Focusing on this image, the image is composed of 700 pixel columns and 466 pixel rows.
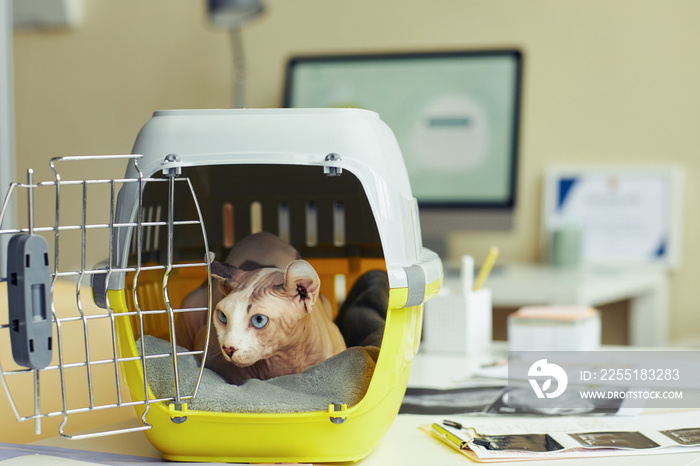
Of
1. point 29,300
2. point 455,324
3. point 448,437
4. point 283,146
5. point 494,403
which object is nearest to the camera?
point 29,300

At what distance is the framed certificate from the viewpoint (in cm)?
242

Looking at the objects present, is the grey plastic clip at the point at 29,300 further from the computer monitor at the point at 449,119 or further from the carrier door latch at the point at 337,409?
the computer monitor at the point at 449,119

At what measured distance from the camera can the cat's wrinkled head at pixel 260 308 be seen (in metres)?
0.64

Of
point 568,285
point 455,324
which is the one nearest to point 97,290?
point 455,324

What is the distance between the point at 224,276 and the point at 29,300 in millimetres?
194

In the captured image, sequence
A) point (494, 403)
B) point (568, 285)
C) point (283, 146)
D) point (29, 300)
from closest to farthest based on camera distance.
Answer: point (29, 300) < point (283, 146) < point (494, 403) < point (568, 285)

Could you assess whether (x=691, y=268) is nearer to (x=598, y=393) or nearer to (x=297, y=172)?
(x=598, y=393)

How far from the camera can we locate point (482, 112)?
8.44 ft

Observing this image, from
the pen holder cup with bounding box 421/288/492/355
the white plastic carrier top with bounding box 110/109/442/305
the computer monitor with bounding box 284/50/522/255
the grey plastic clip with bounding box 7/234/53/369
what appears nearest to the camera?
the grey plastic clip with bounding box 7/234/53/369

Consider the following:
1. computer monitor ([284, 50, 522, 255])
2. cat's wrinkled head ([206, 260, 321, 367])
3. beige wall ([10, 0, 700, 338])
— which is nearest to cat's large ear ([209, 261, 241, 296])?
cat's wrinkled head ([206, 260, 321, 367])

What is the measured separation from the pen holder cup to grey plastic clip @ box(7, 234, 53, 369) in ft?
2.57

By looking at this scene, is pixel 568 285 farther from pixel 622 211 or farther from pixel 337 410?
pixel 337 410

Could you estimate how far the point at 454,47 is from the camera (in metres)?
2.64

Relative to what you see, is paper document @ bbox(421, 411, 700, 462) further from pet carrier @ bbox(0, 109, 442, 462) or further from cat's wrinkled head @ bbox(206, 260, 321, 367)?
cat's wrinkled head @ bbox(206, 260, 321, 367)
